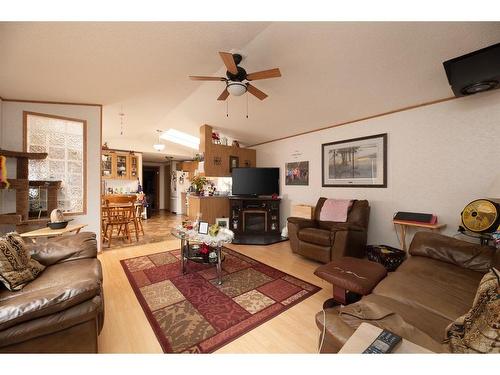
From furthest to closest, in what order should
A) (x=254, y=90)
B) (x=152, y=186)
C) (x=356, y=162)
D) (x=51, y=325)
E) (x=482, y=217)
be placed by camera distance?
1. (x=152, y=186)
2. (x=356, y=162)
3. (x=254, y=90)
4. (x=482, y=217)
5. (x=51, y=325)

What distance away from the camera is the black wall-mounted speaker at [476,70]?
1.71 m

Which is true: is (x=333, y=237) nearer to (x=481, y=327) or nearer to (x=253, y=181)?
(x=481, y=327)

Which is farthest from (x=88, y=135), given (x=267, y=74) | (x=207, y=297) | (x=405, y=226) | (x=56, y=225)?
(x=405, y=226)

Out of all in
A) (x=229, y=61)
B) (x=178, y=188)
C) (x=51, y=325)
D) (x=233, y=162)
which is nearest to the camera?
(x=51, y=325)

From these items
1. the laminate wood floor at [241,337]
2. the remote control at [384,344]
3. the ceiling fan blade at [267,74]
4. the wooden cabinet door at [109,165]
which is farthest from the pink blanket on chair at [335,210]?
the wooden cabinet door at [109,165]

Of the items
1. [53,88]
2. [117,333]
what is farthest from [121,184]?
[117,333]

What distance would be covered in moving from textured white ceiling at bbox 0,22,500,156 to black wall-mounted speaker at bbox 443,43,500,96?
0.20 meters

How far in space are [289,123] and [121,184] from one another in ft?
19.2

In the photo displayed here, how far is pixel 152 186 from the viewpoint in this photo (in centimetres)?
945

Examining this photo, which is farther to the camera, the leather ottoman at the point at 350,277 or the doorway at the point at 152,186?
the doorway at the point at 152,186

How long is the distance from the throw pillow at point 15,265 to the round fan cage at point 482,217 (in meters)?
4.02

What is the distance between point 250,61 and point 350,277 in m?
2.65

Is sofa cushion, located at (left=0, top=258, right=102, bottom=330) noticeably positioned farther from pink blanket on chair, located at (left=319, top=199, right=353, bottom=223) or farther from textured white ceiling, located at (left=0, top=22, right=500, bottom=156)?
pink blanket on chair, located at (left=319, top=199, right=353, bottom=223)

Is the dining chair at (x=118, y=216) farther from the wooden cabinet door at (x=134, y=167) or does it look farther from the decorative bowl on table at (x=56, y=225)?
the wooden cabinet door at (x=134, y=167)
